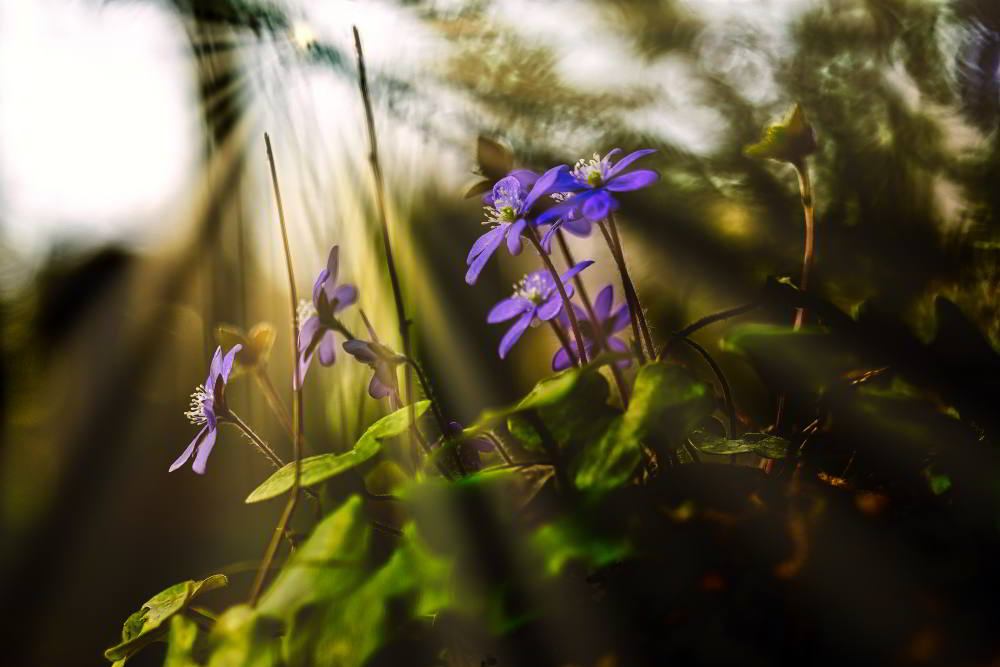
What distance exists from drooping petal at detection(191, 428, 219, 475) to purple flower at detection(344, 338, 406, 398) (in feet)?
0.39

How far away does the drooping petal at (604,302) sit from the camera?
56 cm

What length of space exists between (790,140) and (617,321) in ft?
0.63

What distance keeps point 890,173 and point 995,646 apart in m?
0.75

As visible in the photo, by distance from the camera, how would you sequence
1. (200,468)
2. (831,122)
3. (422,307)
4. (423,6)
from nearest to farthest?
(200,468)
(422,307)
(831,122)
(423,6)

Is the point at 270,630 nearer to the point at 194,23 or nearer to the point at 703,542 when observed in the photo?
the point at 703,542

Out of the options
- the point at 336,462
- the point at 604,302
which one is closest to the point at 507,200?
the point at 604,302

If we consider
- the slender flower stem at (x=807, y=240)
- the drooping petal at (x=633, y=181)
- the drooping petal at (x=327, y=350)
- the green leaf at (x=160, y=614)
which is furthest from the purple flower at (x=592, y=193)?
the green leaf at (x=160, y=614)

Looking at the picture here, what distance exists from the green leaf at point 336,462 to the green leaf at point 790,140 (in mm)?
269

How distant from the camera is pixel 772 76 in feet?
3.22

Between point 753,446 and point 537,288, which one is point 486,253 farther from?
point 753,446

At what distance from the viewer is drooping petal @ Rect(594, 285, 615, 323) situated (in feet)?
1.85

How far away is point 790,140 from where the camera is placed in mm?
435

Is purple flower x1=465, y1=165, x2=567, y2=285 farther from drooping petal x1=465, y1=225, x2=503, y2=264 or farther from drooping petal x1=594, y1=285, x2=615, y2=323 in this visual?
drooping petal x1=594, y1=285, x2=615, y2=323

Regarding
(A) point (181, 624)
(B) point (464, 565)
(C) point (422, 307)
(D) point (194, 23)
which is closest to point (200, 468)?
(A) point (181, 624)
